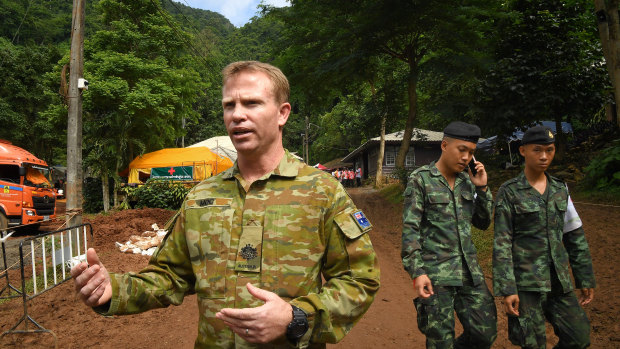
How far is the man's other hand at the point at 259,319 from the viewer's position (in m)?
1.22

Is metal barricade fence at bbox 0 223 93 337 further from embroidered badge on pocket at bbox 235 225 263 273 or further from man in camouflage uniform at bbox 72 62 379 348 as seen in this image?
embroidered badge on pocket at bbox 235 225 263 273

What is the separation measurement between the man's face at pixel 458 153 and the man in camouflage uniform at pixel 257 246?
1.78 metres

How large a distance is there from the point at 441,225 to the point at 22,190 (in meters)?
14.4

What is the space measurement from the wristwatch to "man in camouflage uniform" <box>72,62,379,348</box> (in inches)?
2.8

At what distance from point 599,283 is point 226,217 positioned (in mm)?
5806

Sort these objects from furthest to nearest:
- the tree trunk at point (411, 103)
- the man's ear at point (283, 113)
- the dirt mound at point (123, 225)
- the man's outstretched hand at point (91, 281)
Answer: the tree trunk at point (411, 103) → the dirt mound at point (123, 225) → the man's ear at point (283, 113) → the man's outstretched hand at point (91, 281)

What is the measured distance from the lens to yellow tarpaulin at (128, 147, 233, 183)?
17.0 meters

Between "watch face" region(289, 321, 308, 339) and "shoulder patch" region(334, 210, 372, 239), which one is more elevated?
"shoulder patch" region(334, 210, 372, 239)

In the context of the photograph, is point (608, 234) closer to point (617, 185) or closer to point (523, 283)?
point (617, 185)

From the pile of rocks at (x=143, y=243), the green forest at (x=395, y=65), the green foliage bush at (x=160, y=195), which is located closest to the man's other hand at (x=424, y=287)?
the pile of rocks at (x=143, y=243)

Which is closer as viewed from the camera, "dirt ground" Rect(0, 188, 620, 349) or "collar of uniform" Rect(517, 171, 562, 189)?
"collar of uniform" Rect(517, 171, 562, 189)

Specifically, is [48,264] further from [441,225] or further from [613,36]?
[613,36]

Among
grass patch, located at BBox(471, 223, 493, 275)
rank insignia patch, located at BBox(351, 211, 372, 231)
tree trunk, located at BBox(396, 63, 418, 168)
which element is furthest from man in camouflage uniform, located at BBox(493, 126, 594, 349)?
tree trunk, located at BBox(396, 63, 418, 168)

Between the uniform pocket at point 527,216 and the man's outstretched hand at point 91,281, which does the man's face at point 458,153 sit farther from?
the man's outstretched hand at point 91,281
